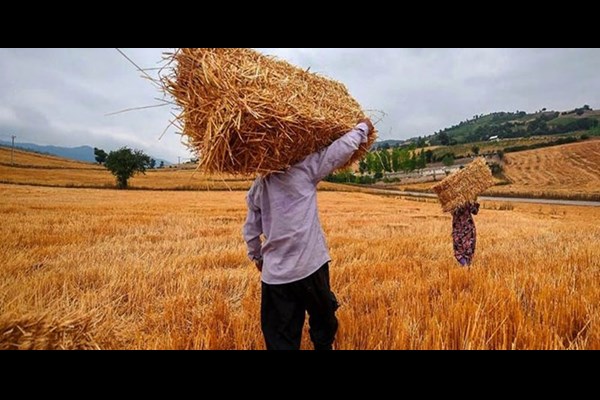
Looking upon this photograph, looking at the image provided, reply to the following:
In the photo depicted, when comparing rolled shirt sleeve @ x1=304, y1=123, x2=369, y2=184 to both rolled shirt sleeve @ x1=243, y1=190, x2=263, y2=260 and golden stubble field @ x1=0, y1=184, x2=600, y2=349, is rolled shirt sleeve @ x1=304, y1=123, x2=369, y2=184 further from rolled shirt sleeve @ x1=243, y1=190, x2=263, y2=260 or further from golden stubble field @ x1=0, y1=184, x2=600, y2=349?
golden stubble field @ x1=0, y1=184, x2=600, y2=349

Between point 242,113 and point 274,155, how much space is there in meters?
0.40

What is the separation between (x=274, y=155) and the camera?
2600 mm

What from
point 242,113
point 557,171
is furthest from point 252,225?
point 557,171

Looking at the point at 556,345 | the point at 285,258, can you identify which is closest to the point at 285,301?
the point at 285,258

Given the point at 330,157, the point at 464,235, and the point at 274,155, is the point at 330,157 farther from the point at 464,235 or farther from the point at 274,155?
the point at 464,235

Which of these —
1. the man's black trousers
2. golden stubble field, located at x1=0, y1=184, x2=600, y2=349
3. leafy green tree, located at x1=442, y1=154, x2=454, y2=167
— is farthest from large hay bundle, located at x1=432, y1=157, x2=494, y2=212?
leafy green tree, located at x1=442, y1=154, x2=454, y2=167

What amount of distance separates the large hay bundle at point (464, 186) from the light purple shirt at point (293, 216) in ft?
14.9

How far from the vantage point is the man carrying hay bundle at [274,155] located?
8.26ft

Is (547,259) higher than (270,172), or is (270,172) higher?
(270,172)

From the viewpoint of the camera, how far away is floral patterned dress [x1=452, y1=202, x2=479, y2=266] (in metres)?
5.84

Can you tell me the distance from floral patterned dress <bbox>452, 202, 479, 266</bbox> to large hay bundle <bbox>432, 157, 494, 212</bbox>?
0.14 metres

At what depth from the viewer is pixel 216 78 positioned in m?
2.53
